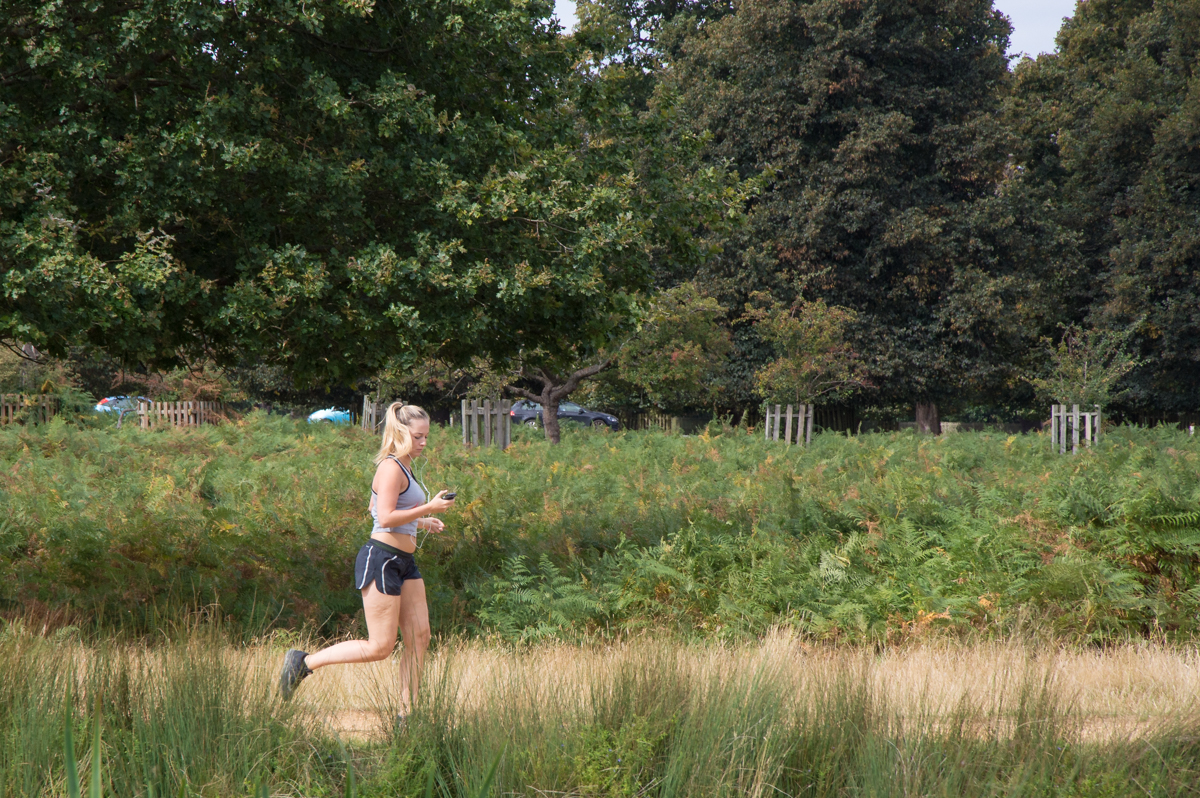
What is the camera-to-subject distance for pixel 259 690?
15.7 feet

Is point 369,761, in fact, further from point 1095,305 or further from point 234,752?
point 1095,305

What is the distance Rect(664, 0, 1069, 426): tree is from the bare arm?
2760 cm

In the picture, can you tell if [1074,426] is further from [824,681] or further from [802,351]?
[824,681]

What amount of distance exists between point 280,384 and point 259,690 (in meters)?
38.0

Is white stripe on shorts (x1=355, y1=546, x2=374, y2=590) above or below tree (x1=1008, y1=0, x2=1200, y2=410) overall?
below

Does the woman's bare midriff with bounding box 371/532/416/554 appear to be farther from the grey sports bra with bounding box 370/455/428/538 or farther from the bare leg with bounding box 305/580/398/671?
the bare leg with bounding box 305/580/398/671

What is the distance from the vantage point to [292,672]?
5238 millimetres

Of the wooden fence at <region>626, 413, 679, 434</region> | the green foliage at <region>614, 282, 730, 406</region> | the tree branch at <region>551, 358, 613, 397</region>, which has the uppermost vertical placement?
the green foliage at <region>614, 282, 730, 406</region>

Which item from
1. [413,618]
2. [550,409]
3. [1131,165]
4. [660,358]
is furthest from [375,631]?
[1131,165]

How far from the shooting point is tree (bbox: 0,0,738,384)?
7133mm

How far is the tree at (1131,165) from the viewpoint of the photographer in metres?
32.6

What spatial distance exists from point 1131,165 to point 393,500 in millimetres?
36664

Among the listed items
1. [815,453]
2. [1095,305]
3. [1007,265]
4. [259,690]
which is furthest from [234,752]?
[1095,305]

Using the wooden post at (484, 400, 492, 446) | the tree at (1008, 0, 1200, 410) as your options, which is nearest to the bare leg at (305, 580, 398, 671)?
the wooden post at (484, 400, 492, 446)
